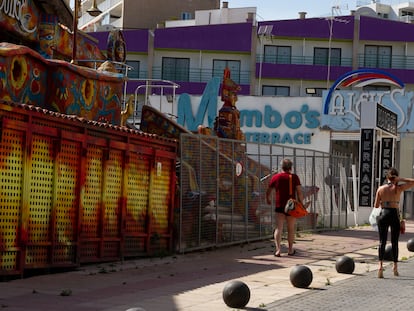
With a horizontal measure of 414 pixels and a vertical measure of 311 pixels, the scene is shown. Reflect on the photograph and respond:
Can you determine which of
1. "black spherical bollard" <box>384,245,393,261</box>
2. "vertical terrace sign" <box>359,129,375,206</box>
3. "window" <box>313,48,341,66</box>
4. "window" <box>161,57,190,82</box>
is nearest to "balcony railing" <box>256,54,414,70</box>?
"window" <box>313,48,341,66</box>

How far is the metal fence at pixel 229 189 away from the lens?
16734mm

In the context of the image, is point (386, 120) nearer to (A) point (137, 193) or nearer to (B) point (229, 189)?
(B) point (229, 189)

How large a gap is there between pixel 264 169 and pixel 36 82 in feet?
23.6

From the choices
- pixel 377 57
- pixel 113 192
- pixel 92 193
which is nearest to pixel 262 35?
pixel 377 57

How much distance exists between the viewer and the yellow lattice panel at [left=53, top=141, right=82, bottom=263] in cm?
1250

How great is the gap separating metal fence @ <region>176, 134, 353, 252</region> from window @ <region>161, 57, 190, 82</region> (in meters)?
36.6

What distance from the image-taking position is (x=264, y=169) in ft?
67.1

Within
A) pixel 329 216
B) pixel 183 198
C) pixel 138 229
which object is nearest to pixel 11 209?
pixel 138 229

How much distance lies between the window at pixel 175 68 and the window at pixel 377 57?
1317cm

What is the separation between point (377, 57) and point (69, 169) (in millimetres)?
50068

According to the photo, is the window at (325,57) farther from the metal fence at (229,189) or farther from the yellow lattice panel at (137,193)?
the yellow lattice panel at (137,193)

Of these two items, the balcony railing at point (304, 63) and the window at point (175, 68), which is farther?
the window at point (175, 68)

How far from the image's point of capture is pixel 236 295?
31.4 feet

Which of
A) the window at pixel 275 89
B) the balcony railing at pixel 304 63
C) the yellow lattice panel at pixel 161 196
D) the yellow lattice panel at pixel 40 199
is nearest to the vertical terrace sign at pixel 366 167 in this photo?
the yellow lattice panel at pixel 161 196
